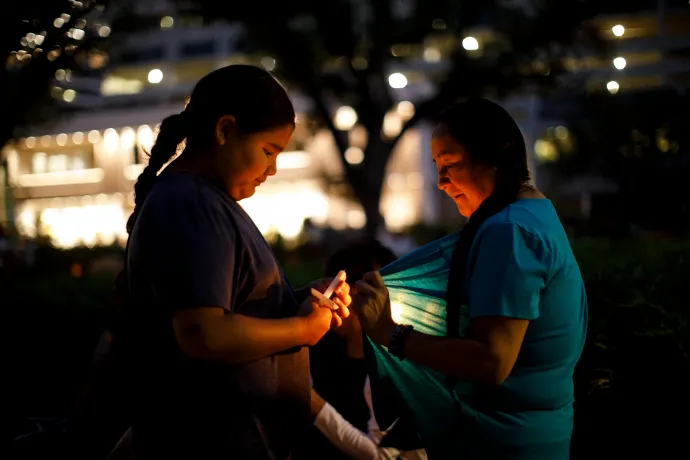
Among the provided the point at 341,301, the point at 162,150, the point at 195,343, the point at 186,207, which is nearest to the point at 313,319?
the point at 341,301

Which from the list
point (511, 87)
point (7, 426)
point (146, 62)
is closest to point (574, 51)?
point (511, 87)

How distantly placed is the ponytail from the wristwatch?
79 cm

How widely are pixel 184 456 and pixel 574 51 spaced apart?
1445 cm

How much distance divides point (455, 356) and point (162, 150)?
0.98 m

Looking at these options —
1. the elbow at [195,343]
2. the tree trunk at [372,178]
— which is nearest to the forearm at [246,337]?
the elbow at [195,343]

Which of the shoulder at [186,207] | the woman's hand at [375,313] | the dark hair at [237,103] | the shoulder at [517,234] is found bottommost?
the woman's hand at [375,313]

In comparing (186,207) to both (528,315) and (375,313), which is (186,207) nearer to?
(375,313)

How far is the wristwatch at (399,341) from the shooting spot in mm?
2027

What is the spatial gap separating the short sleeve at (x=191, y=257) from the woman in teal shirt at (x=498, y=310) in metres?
0.51

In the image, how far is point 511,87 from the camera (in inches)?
600

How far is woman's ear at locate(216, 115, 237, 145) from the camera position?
1.88 m

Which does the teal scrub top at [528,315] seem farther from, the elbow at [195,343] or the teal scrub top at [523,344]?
the elbow at [195,343]

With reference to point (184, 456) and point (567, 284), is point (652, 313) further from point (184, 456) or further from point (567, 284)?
point (184, 456)

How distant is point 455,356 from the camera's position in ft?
6.25
